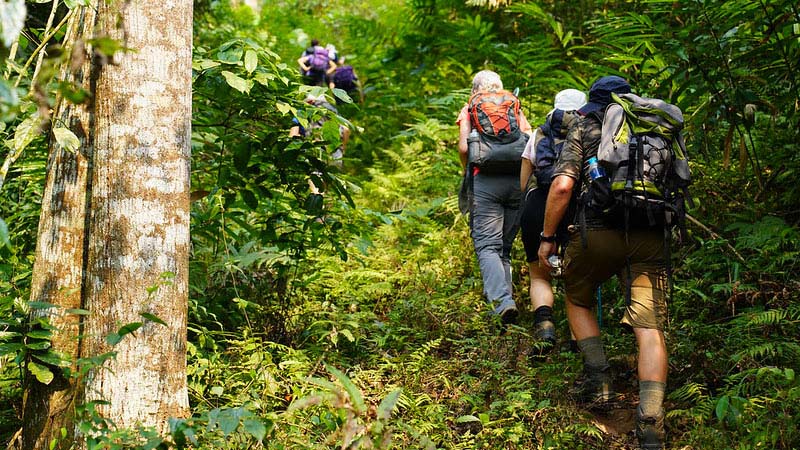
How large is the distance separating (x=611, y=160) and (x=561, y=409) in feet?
4.84

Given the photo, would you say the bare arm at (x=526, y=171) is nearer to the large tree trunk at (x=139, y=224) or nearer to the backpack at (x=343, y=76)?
the large tree trunk at (x=139, y=224)

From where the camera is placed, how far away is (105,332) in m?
3.54

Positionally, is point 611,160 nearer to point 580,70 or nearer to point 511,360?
point 511,360

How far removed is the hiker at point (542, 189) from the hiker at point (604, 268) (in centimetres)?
23

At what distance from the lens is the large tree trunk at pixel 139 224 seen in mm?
3523

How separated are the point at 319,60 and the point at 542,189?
697 cm

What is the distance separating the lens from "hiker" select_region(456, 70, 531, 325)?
240 inches

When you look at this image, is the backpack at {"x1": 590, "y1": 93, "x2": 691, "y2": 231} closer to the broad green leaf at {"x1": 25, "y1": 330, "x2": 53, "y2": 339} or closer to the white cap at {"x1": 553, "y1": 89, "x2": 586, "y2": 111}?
the white cap at {"x1": 553, "y1": 89, "x2": 586, "y2": 111}

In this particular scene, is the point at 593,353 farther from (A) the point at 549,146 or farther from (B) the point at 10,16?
(B) the point at 10,16

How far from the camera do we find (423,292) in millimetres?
6418

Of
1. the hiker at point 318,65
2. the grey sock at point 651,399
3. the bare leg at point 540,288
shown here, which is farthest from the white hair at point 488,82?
the hiker at point 318,65

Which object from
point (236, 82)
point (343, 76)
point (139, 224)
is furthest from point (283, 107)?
point (343, 76)

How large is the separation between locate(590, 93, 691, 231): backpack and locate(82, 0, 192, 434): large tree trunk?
244cm

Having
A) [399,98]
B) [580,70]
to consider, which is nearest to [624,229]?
[580,70]
